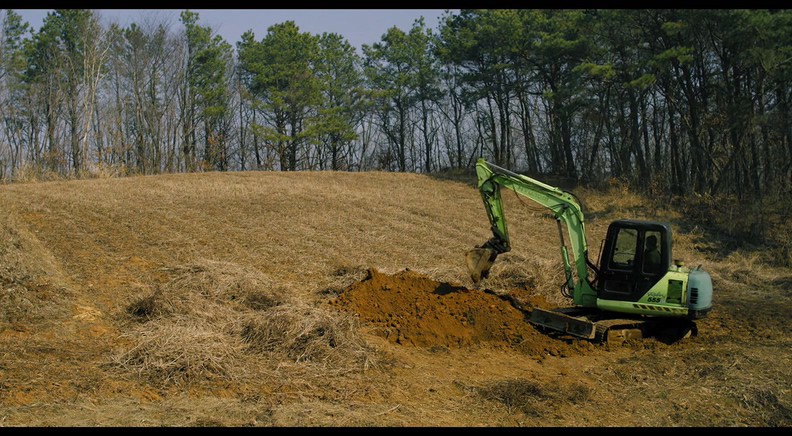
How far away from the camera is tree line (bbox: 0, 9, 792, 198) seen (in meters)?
24.3

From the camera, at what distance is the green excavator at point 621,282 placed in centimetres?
977

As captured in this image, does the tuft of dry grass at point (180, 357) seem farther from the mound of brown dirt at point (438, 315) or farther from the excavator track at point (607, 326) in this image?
the excavator track at point (607, 326)

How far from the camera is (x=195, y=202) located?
63.1ft

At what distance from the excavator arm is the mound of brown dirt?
0.59m

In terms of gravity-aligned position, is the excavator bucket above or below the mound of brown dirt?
above

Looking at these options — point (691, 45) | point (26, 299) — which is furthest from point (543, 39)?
point (26, 299)

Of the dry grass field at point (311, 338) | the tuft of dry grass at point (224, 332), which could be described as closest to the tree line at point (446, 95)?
the dry grass field at point (311, 338)

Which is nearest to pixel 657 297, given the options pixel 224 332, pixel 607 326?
pixel 607 326

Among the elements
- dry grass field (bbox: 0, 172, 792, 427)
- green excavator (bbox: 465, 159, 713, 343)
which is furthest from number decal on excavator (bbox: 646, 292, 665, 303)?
dry grass field (bbox: 0, 172, 792, 427)

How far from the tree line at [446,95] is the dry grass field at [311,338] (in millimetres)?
8864

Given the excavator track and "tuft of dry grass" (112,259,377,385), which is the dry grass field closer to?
"tuft of dry grass" (112,259,377,385)

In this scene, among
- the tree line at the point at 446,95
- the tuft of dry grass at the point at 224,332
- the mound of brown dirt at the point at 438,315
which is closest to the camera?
the tuft of dry grass at the point at 224,332

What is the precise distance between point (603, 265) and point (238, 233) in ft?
31.3

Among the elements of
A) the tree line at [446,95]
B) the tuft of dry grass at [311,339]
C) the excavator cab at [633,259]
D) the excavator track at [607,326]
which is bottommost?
the excavator track at [607,326]
